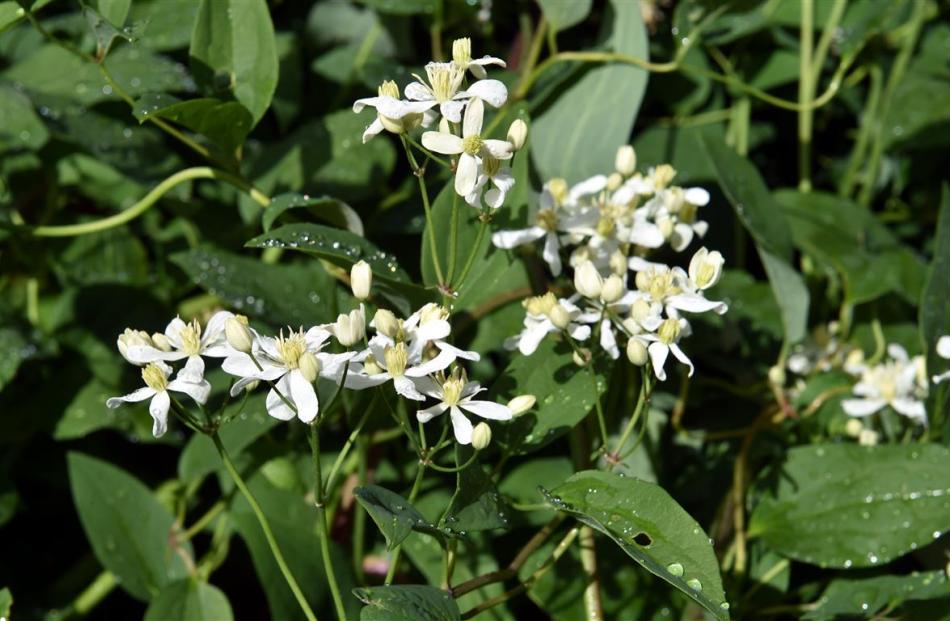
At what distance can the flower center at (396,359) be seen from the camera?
67 centimetres

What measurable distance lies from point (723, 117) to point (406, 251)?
0.43 m

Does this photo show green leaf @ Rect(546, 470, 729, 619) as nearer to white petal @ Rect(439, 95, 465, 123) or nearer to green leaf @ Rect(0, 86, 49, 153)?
white petal @ Rect(439, 95, 465, 123)

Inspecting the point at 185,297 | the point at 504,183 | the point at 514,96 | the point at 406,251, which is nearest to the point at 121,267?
the point at 185,297

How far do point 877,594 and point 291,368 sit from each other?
53cm

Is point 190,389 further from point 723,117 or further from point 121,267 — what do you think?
point 723,117

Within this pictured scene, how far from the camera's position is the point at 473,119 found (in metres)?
0.69

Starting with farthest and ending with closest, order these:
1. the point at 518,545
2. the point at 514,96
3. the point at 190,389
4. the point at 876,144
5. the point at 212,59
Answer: the point at 876,144 → the point at 514,96 → the point at 518,545 → the point at 212,59 → the point at 190,389

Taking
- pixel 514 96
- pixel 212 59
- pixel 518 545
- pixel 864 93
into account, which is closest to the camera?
pixel 212 59

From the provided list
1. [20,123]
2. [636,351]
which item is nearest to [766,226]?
[636,351]

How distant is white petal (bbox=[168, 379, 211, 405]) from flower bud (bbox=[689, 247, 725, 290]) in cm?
33

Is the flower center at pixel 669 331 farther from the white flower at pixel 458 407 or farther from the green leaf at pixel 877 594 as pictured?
the green leaf at pixel 877 594

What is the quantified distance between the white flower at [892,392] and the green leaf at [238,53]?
571mm

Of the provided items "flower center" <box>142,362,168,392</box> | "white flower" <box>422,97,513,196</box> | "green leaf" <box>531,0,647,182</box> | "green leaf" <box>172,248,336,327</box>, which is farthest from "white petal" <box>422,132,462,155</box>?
"green leaf" <box>531,0,647,182</box>

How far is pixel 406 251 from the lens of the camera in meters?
1.16
